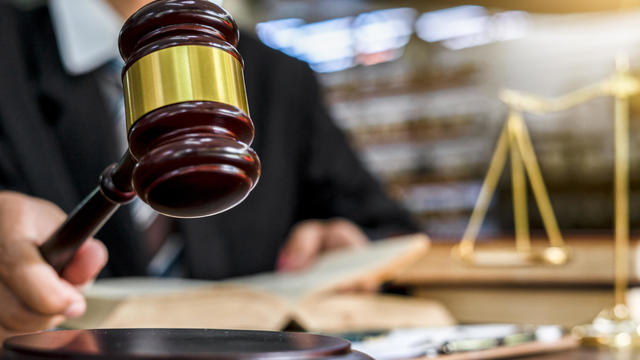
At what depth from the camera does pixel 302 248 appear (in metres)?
0.87

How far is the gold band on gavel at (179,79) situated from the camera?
0.51 feet

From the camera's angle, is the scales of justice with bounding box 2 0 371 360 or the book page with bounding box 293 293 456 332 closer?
the scales of justice with bounding box 2 0 371 360

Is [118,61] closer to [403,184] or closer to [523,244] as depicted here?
[523,244]

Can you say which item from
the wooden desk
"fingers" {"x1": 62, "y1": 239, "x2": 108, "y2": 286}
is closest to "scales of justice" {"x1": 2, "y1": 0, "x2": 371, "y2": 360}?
"fingers" {"x1": 62, "y1": 239, "x2": 108, "y2": 286}

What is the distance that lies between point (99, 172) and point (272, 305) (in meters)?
0.49

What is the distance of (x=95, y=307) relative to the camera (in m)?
0.35

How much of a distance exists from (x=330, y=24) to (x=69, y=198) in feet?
9.98

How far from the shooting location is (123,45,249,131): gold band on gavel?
0.15 metres

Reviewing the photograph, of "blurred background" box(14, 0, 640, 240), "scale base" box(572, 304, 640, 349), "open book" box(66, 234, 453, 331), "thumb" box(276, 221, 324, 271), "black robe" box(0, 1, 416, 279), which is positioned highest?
"blurred background" box(14, 0, 640, 240)

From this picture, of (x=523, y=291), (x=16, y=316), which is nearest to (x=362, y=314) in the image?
(x=523, y=291)

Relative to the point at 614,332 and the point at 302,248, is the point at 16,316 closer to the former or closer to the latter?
the point at 614,332

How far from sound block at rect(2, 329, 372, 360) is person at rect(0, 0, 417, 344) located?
0.11 metres

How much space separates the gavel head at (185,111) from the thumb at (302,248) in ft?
2.21

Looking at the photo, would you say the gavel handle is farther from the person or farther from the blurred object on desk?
the blurred object on desk
